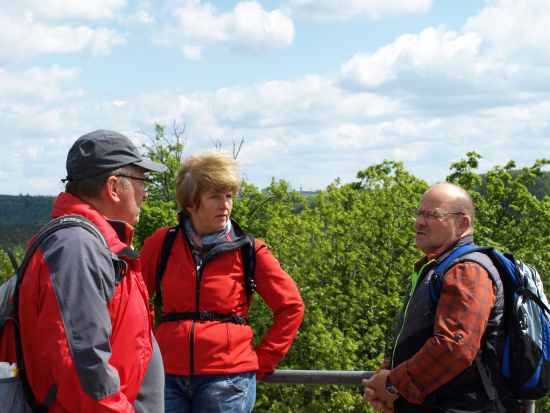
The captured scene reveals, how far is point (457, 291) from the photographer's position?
234 cm

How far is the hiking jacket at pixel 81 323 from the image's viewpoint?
5.27ft

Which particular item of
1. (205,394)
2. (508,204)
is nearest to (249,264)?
(205,394)

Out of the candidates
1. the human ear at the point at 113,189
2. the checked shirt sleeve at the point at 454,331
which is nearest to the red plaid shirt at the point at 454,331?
the checked shirt sleeve at the point at 454,331

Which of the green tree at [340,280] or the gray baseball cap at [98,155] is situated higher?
the gray baseball cap at [98,155]

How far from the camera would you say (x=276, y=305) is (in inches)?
115

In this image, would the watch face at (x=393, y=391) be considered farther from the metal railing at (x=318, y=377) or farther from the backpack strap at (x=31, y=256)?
the backpack strap at (x=31, y=256)

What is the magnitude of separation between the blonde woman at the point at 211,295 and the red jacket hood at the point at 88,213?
918 mm

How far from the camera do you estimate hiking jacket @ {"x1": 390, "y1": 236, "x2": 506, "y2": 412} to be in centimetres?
235

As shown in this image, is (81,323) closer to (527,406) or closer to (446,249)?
(446,249)

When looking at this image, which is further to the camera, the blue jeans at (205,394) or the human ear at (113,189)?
the blue jeans at (205,394)

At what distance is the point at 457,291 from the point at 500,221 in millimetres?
24851

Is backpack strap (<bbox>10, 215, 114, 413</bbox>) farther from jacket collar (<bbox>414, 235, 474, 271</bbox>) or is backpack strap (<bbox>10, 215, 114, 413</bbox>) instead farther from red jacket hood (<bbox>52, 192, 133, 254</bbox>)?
jacket collar (<bbox>414, 235, 474, 271</bbox>)

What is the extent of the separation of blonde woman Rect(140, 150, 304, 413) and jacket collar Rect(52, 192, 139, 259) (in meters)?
0.90

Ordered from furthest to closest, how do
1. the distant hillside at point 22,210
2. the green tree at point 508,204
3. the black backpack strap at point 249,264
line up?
the distant hillside at point 22,210 < the green tree at point 508,204 < the black backpack strap at point 249,264
